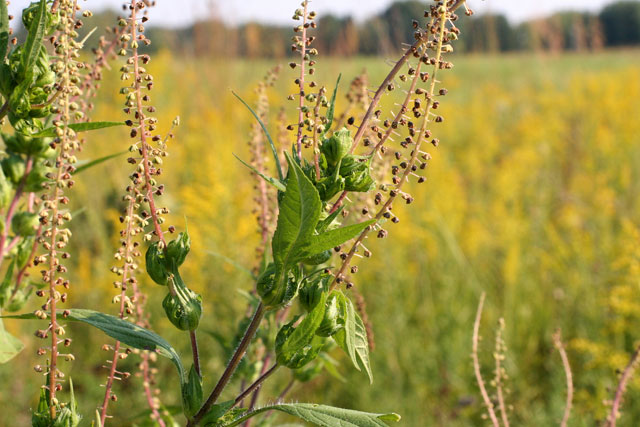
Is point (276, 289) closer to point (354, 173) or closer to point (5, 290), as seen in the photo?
point (354, 173)

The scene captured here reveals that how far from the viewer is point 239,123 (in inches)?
251

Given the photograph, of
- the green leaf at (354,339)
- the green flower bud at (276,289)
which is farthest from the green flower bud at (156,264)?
the green leaf at (354,339)

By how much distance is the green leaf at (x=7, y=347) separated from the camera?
0.86 metres

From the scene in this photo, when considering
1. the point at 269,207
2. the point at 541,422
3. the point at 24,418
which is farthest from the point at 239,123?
the point at 269,207

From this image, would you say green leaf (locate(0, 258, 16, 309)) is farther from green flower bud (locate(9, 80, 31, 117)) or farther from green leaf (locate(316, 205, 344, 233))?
green leaf (locate(316, 205, 344, 233))

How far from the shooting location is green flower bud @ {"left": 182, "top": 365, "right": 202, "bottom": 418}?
28.9 inches

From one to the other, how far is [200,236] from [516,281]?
2.02 m

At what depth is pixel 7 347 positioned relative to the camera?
34.8 inches

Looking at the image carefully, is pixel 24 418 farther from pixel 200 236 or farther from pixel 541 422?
pixel 541 422

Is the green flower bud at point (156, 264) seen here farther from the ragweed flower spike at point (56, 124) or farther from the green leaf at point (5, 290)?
the green leaf at point (5, 290)

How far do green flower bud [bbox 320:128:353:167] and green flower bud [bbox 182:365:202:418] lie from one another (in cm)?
32

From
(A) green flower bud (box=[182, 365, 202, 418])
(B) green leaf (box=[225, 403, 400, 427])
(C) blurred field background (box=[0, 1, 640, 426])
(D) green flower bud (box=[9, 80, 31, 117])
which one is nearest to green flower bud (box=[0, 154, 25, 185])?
(D) green flower bud (box=[9, 80, 31, 117])

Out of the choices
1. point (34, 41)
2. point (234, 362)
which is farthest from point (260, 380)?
point (34, 41)

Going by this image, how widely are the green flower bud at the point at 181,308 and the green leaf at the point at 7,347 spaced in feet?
0.97
